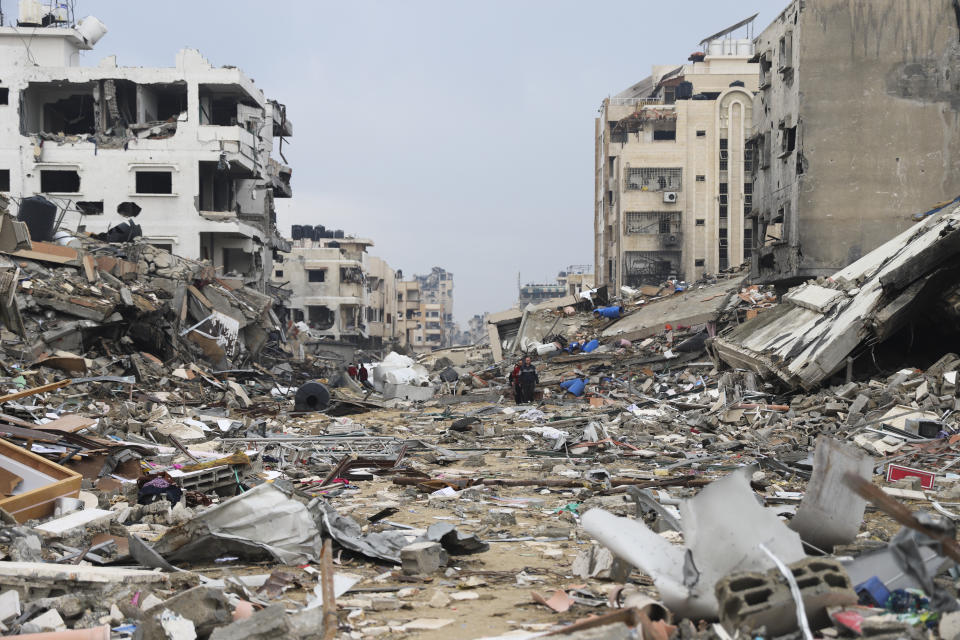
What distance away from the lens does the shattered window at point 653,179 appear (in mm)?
59250

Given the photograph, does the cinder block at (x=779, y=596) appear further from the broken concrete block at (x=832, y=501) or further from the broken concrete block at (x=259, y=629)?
the broken concrete block at (x=259, y=629)

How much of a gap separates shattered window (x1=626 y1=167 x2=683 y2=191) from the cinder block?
2238 inches

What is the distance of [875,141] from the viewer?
25422 millimetres

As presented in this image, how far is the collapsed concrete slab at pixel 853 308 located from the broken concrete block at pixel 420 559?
9.57 metres

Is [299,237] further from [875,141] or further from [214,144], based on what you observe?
[875,141]

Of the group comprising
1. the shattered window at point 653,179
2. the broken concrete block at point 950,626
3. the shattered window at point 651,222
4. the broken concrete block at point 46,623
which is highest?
the shattered window at point 653,179

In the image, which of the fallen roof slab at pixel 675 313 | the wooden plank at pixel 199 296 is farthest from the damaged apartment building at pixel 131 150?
the fallen roof slab at pixel 675 313

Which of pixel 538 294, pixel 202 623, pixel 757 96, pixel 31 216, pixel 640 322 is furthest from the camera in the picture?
pixel 538 294

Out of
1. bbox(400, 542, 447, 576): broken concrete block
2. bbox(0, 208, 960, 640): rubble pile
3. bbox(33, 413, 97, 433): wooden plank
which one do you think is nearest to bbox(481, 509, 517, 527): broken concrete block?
bbox(0, 208, 960, 640): rubble pile

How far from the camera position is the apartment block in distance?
58844mm

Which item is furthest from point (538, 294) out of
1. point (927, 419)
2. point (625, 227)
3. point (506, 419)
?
point (927, 419)

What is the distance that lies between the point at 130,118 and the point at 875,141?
29875mm

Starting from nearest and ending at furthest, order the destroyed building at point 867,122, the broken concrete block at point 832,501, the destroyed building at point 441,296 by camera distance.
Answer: the broken concrete block at point 832,501, the destroyed building at point 867,122, the destroyed building at point 441,296

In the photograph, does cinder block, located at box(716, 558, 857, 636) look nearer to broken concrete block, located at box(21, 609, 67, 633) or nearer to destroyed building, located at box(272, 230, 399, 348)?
broken concrete block, located at box(21, 609, 67, 633)
